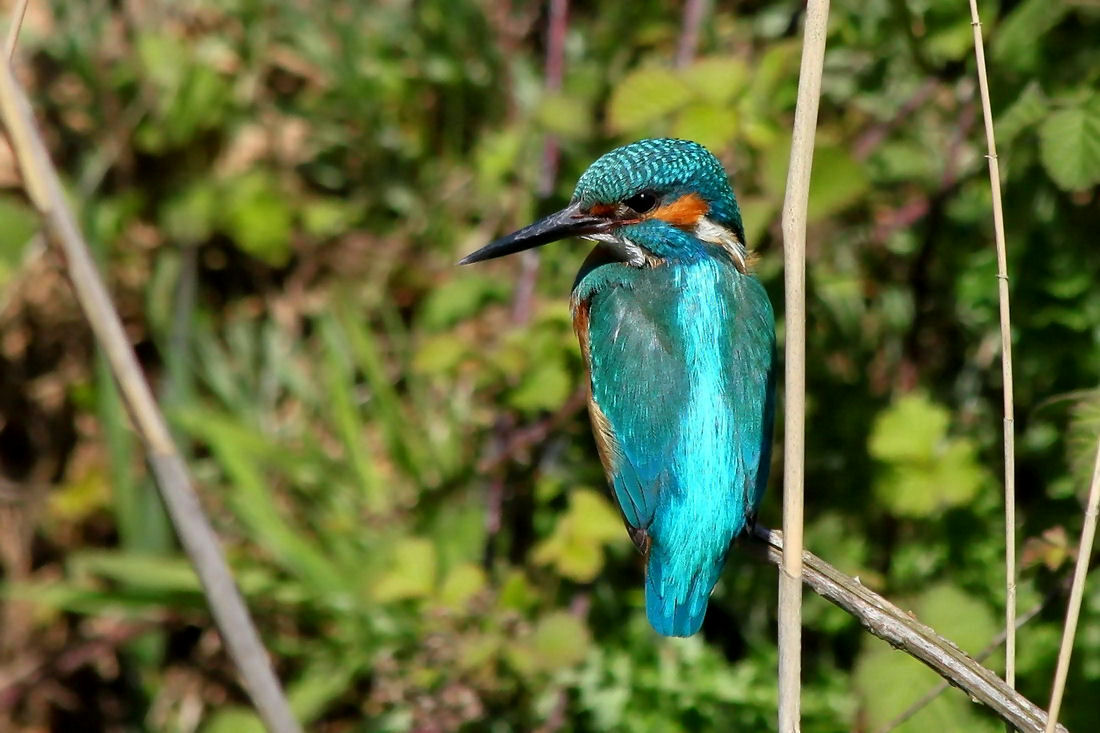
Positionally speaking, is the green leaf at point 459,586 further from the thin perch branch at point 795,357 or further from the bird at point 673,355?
the thin perch branch at point 795,357

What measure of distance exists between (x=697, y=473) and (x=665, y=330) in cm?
25

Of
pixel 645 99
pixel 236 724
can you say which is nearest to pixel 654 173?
pixel 645 99

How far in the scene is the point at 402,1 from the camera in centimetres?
328

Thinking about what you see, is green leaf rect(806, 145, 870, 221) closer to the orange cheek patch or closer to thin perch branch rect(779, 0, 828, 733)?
the orange cheek patch

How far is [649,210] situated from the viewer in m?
1.99

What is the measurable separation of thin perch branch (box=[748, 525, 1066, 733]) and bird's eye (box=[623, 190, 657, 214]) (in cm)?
68

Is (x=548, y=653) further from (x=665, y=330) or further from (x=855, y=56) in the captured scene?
(x=855, y=56)

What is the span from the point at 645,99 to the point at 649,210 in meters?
0.30

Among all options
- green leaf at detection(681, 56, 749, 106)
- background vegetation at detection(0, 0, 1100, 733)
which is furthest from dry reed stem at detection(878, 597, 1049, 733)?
green leaf at detection(681, 56, 749, 106)

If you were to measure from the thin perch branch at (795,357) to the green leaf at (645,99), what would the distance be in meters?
0.83

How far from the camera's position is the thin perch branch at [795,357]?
52.4 inches

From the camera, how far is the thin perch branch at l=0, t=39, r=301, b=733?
1.20 meters

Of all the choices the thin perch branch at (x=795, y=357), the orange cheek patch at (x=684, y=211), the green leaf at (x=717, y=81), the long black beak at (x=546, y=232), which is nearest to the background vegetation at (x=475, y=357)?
the green leaf at (x=717, y=81)

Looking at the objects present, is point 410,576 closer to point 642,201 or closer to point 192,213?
point 642,201
